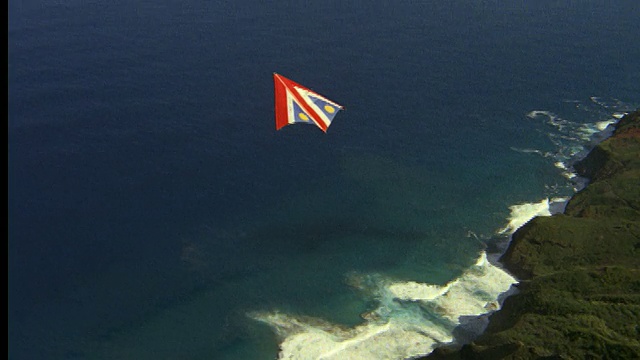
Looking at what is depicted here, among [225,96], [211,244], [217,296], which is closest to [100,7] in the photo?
[225,96]

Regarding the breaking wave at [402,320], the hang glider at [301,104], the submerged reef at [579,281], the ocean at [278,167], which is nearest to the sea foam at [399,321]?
the breaking wave at [402,320]

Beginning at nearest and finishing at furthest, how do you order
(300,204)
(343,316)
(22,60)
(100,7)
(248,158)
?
(343,316), (300,204), (248,158), (22,60), (100,7)

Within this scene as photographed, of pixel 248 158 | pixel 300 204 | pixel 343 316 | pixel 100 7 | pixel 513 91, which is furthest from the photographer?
pixel 100 7

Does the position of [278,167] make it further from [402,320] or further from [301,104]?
[301,104]

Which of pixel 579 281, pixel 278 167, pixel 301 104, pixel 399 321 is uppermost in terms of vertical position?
pixel 301 104

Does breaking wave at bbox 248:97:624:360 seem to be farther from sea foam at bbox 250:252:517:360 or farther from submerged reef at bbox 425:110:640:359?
submerged reef at bbox 425:110:640:359

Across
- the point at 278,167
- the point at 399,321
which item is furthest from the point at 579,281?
the point at 278,167

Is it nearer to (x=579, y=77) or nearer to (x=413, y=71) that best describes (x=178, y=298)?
(x=413, y=71)
